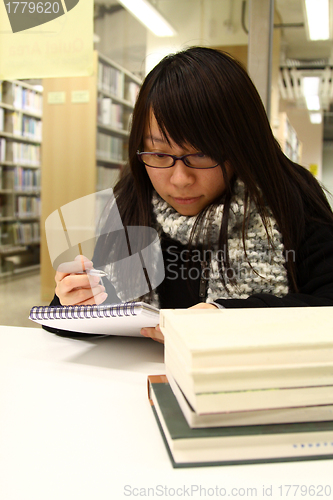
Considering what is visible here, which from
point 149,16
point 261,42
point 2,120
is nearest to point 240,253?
point 261,42

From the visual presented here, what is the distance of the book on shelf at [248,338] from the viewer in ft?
1.21

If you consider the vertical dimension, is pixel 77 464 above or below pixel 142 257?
below

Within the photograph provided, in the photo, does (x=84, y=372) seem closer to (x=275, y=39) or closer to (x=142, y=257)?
(x=142, y=257)

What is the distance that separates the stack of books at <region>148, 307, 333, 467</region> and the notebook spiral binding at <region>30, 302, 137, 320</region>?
209 millimetres

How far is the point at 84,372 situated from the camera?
66 centimetres

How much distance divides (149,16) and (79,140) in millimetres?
978

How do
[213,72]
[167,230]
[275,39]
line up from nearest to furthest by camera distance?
[213,72], [167,230], [275,39]

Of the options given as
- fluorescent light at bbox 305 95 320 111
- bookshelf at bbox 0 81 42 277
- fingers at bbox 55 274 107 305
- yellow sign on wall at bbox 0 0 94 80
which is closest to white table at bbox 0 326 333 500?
fingers at bbox 55 274 107 305

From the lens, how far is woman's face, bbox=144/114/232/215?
2.96 ft

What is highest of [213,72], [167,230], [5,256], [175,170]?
[213,72]

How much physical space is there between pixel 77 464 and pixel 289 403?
208mm

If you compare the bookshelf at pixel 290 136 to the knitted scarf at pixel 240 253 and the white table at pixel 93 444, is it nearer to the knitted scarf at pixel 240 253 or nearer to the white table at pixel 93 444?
the knitted scarf at pixel 240 253

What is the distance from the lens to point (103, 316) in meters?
0.64

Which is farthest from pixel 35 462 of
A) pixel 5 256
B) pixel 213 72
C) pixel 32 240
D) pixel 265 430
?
pixel 5 256
